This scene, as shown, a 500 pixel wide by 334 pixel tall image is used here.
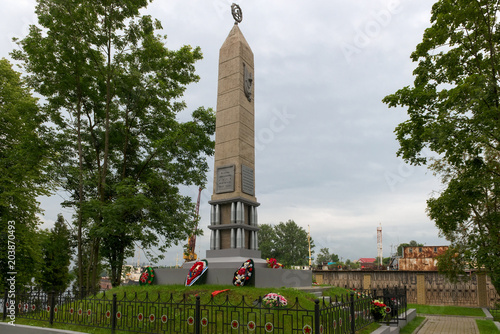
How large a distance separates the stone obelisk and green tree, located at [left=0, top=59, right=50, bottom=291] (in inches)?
429

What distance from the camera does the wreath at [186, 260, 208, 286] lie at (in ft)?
39.4

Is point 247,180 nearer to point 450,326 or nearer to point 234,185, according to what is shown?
point 234,185

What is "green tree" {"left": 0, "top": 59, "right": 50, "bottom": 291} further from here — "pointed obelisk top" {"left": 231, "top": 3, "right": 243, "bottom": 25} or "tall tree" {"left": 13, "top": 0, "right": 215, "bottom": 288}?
"pointed obelisk top" {"left": 231, "top": 3, "right": 243, "bottom": 25}

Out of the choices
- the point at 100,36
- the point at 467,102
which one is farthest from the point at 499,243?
the point at 100,36

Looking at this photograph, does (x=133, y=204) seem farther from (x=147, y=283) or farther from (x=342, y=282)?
(x=342, y=282)

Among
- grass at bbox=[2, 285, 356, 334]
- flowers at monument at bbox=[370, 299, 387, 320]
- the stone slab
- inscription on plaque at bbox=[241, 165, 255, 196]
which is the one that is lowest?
flowers at monument at bbox=[370, 299, 387, 320]

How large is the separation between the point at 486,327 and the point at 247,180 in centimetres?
1133

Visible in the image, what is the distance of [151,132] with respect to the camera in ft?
73.8

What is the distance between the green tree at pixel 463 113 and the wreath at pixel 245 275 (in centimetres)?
817

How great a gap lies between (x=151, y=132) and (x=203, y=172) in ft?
13.3

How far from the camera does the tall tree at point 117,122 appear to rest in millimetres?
18328

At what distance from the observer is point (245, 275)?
11367mm

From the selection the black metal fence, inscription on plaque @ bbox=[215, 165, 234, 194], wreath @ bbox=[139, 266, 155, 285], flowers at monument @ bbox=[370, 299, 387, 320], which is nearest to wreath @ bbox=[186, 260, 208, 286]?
the black metal fence

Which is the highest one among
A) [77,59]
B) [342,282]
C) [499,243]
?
[77,59]
